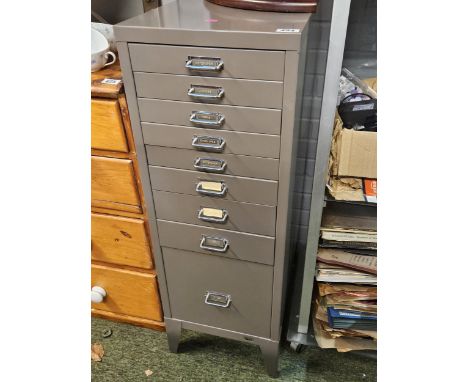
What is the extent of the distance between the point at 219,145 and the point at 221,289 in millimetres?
489

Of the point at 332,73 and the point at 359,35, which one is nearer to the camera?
the point at 332,73

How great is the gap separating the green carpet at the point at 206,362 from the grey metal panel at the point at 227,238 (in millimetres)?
486

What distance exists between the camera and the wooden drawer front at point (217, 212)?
3.33ft

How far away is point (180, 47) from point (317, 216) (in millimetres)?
587

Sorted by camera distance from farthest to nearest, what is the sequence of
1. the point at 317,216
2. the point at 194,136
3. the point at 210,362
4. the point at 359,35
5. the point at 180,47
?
the point at 210,362 < the point at 359,35 < the point at 317,216 < the point at 194,136 < the point at 180,47

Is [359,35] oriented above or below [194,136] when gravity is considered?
above

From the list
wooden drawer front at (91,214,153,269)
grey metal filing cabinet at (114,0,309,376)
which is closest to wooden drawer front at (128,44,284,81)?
grey metal filing cabinet at (114,0,309,376)

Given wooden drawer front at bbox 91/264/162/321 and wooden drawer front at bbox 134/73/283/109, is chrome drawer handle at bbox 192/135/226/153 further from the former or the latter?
wooden drawer front at bbox 91/264/162/321

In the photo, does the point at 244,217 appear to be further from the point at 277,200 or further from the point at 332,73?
the point at 332,73

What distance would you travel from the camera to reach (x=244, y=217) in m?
1.03

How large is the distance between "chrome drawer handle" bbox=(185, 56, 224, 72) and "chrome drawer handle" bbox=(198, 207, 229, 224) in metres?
0.38

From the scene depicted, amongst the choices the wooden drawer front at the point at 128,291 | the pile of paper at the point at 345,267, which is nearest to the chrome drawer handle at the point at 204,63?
the pile of paper at the point at 345,267

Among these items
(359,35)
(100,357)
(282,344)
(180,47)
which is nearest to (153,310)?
(100,357)

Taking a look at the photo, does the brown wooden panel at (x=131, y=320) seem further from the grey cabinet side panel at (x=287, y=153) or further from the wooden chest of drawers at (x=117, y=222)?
the grey cabinet side panel at (x=287, y=153)
